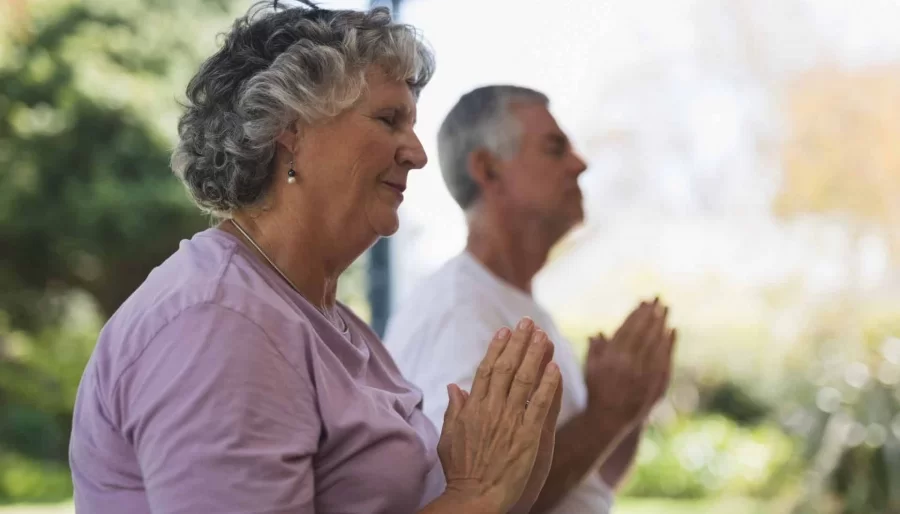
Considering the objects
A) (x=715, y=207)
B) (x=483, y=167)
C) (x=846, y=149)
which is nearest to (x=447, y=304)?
(x=483, y=167)

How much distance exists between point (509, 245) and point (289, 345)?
812 mm

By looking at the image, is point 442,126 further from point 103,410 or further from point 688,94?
point 688,94

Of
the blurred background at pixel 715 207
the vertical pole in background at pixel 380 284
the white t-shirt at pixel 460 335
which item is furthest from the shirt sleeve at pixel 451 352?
the blurred background at pixel 715 207

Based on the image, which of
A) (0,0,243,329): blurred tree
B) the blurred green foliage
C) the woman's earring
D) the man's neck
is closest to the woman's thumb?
the woman's earring

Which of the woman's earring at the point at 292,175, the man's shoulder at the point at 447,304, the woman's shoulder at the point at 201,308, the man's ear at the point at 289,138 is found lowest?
the woman's shoulder at the point at 201,308

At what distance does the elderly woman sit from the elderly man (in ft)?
1.03

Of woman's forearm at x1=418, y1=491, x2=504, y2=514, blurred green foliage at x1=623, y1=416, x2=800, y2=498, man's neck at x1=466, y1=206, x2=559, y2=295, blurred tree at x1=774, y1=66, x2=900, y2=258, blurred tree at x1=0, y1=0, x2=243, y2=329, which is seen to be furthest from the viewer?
blurred tree at x1=0, y1=0, x2=243, y2=329

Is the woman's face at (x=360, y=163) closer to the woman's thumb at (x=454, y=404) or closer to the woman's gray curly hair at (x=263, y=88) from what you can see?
the woman's gray curly hair at (x=263, y=88)

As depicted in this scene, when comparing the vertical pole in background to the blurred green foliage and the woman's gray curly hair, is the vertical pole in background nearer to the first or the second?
the woman's gray curly hair

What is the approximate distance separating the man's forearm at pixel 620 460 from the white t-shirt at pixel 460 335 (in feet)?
0.33

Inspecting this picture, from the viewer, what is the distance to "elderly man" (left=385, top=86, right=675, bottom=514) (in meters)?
1.53

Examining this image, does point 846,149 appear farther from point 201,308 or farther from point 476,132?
point 201,308

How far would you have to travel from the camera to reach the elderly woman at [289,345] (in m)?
0.87

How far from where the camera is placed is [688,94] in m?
5.08
